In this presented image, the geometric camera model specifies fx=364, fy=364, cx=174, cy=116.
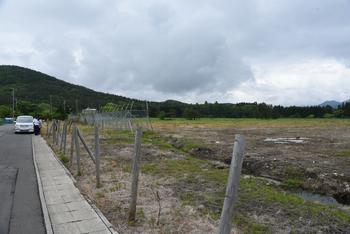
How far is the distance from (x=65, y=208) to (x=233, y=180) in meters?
4.52

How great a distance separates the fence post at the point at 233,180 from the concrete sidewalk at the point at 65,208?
2386mm

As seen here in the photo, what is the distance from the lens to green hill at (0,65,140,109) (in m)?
114

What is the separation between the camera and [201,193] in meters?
8.89

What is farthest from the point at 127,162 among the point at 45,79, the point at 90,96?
the point at 45,79

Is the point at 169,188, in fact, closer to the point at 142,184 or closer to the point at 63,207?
the point at 142,184

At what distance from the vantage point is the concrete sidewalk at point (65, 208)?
6.32 m

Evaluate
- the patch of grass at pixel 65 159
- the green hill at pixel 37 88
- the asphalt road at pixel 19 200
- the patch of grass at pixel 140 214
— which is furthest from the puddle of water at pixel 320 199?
the green hill at pixel 37 88

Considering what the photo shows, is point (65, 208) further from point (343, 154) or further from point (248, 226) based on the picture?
point (343, 154)

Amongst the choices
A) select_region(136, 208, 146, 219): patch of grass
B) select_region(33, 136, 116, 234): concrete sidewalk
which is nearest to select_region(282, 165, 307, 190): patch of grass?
select_region(136, 208, 146, 219): patch of grass

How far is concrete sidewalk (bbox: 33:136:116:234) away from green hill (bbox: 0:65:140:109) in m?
103

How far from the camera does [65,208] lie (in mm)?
7562

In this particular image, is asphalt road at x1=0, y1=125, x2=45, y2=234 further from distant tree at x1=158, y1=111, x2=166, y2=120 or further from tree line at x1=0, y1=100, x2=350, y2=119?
tree line at x1=0, y1=100, x2=350, y2=119

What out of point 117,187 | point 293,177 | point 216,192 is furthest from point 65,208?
point 293,177

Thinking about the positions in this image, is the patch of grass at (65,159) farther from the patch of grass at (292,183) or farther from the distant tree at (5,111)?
the distant tree at (5,111)
